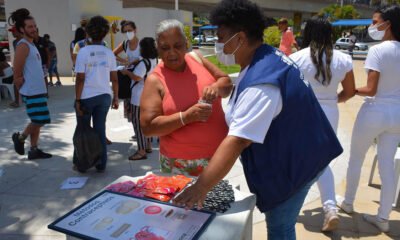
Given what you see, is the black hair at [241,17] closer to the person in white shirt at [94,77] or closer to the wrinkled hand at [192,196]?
the wrinkled hand at [192,196]

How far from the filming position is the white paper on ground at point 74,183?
3.91 metres

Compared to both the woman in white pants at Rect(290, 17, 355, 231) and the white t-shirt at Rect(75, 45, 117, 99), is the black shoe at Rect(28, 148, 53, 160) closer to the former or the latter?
the white t-shirt at Rect(75, 45, 117, 99)

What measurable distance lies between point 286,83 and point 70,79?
38.8 feet

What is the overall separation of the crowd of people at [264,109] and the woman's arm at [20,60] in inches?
29.5

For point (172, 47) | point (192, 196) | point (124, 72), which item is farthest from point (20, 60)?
point (192, 196)

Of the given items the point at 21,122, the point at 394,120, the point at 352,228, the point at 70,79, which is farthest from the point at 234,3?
the point at 70,79

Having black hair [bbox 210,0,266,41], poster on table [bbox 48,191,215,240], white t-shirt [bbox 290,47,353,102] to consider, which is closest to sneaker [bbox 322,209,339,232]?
white t-shirt [bbox 290,47,353,102]

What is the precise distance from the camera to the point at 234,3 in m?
1.65

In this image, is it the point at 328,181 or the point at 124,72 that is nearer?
the point at 328,181

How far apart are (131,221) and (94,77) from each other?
9.08 feet

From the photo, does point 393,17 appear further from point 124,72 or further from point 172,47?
point 124,72

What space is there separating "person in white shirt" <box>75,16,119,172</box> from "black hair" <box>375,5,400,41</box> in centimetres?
280

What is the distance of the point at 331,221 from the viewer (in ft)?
9.50

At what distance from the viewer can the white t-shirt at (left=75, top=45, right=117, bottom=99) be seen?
3.96m
